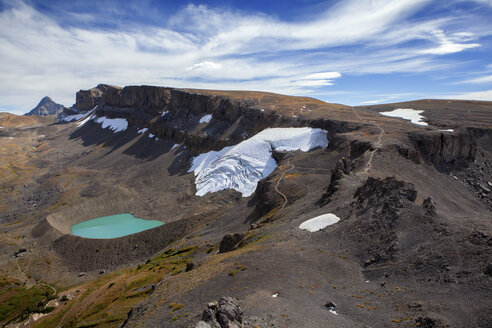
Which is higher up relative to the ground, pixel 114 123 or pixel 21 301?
pixel 114 123

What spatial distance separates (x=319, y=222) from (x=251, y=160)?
49.5 metres

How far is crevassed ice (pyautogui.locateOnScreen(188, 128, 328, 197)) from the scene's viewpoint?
74.5 metres

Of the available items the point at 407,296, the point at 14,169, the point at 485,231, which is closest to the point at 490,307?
the point at 407,296

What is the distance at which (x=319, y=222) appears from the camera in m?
29.8

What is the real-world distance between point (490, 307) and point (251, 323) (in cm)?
1130

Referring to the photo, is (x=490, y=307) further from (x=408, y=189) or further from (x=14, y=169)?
(x=14, y=169)

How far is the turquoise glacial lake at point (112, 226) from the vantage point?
6353 centimetres

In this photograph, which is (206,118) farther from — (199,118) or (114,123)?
(114,123)

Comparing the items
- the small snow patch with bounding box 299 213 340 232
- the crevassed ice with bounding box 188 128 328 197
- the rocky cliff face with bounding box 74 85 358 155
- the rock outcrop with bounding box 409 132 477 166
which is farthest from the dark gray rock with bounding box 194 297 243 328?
the rocky cliff face with bounding box 74 85 358 155

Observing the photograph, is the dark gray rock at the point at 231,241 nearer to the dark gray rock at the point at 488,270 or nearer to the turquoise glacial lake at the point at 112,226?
the dark gray rock at the point at 488,270

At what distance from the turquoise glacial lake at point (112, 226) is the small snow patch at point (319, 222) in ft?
150

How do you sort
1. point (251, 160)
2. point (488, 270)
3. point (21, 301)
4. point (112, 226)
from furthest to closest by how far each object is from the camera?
point (251, 160), point (112, 226), point (21, 301), point (488, 270)

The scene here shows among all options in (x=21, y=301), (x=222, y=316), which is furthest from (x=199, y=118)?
(x=222, y=316)

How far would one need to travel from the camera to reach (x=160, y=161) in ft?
329
